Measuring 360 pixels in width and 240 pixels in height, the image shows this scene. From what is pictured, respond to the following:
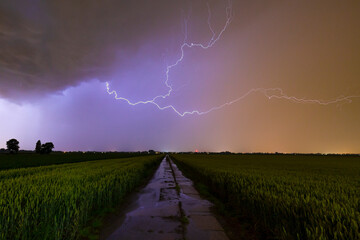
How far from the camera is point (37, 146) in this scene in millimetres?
128250

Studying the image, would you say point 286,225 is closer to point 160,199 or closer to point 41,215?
point 41,215

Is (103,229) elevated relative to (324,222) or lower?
lower

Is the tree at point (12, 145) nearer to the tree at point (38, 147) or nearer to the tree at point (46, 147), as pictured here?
the tree at point (38, 147)

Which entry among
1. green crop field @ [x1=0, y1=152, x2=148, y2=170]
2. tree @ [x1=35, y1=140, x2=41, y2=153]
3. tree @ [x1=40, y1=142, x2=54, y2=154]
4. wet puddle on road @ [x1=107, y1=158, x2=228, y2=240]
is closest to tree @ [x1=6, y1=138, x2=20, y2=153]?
tree @ [x1=35, y1=140, x2=41, y2=153]

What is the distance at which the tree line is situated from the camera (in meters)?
117

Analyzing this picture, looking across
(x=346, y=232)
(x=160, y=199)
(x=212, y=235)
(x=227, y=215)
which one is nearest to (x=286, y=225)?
(x=346, y=232)

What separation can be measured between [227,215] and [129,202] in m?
5.54

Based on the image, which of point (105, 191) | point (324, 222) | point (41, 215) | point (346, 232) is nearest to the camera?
point (346, 232)

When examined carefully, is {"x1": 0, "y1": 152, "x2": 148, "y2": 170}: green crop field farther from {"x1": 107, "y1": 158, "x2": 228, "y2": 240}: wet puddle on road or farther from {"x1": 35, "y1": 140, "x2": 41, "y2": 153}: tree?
{"x1": 35, "y1": 140, "x2": 41, "y2": 153}: tree

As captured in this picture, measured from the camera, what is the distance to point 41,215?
4.41 meters

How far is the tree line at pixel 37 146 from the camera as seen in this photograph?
385ft

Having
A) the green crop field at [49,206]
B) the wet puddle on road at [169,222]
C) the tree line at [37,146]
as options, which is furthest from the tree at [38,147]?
the wet puddle on road at [169,222]

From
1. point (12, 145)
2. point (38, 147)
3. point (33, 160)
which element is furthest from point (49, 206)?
point (38, 147)

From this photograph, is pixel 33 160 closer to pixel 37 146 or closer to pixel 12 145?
pixel 12 145
